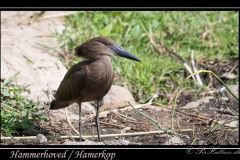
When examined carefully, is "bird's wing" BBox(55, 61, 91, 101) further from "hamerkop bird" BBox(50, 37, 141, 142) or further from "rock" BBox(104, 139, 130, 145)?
"rock" BBox(104, 139, 130, 145)

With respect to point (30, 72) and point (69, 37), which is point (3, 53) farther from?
point (69, 37)

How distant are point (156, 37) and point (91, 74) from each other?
3198 mm

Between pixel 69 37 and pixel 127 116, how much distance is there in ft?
6.17

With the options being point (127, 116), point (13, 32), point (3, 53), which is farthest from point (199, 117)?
point (13, 32)

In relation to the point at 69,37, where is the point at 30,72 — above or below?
below

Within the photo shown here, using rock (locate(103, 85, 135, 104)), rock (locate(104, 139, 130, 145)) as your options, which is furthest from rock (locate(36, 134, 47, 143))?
rock (locate(103, 85, 135, 104))

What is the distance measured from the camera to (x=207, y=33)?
8.95 metres

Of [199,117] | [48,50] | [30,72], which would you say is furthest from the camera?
[48,50]

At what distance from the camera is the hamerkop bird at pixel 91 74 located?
18.6 feet

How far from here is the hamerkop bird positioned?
5.67 m

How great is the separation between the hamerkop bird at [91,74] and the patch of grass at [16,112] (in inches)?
17.5

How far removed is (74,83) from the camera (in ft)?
19.0

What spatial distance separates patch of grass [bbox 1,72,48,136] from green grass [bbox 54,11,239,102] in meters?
1.31

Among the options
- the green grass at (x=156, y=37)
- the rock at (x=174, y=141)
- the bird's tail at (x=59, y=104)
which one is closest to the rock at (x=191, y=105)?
the green grass at (x=156, y=37)
